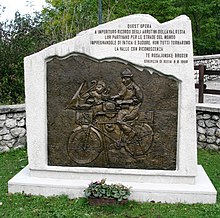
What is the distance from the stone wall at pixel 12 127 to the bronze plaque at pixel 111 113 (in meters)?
2.48

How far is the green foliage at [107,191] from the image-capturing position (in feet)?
18.4

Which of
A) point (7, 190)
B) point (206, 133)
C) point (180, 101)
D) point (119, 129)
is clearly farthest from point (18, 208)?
point (206, 133)

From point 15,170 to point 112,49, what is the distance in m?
2.90

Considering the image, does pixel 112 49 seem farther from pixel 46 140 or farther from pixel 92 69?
pixel 46 140

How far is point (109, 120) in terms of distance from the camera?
6.04m

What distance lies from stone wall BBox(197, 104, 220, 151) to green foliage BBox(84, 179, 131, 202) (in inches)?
137

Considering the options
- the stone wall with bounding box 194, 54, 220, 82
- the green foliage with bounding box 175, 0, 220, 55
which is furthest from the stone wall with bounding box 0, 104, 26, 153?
the green foliage with bounding box 175, 0, 220, 55

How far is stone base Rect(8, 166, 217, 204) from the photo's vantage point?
19.1 ft

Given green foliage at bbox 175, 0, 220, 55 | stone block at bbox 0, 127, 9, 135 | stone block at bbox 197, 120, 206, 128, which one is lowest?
stone block at bbox 0, 127, 9, 135

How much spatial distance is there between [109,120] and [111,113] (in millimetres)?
101

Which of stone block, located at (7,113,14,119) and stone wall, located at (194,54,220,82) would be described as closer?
stone block, located at (7,113,14,119)

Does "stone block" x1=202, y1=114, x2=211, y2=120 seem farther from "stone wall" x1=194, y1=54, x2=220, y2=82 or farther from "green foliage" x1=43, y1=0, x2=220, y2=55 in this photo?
"green foliage" x1=43, y1=0, x2=220, y2=55

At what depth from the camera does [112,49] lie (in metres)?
5.84

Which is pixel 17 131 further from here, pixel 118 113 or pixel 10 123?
pixel 118 113
